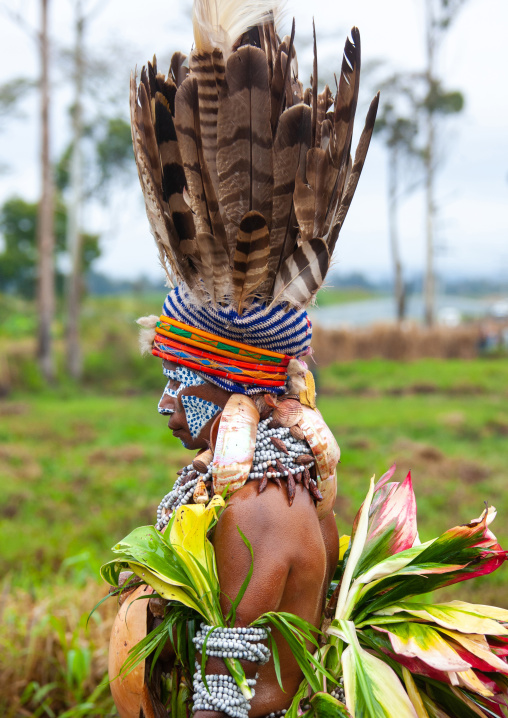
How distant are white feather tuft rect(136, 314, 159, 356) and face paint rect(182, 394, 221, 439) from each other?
197mm

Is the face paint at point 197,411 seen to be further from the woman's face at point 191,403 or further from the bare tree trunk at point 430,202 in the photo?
the bare tree trunk at point 430,202

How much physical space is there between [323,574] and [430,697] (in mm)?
384

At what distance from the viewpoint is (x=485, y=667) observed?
1.55 meters

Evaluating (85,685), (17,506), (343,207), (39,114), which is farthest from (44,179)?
(343,207)

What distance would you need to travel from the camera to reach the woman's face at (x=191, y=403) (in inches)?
69.2

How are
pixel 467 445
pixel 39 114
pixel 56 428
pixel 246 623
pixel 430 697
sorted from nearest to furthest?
pixel 246 623 → pixel 430 697 → pixel 467 445 → pixel 56 428 → pixel 39 114

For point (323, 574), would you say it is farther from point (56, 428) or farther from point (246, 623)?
point (56, 428)

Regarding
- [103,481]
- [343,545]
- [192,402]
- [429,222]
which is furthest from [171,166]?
[429,222]

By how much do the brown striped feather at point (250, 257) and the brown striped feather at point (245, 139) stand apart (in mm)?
65

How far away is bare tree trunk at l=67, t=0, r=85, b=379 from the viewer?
14.7 meters

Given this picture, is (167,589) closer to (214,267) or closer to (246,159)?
(214,267)

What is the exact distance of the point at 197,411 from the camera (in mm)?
1783

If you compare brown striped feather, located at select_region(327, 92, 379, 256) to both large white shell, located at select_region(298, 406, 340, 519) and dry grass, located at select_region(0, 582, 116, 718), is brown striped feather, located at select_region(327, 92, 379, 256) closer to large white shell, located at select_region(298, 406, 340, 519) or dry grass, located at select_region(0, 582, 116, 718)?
large white shell, located at select_region(298, 406, 340, 519)

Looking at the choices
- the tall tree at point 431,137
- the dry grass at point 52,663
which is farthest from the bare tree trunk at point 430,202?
the dry grass at point 52,663
